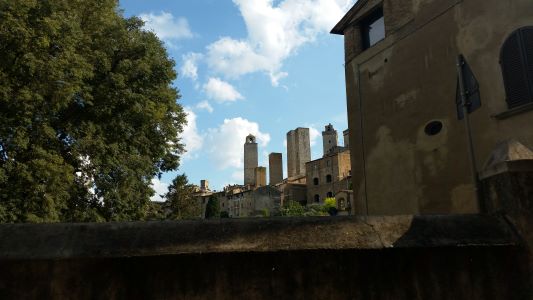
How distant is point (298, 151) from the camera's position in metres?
90.9

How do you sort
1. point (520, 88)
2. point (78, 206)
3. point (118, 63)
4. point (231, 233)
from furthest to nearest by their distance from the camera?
point (118, 63) < point (78, 206) < point (520, 88) < point (231, 233)

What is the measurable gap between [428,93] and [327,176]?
59857 mm

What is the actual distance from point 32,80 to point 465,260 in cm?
1538

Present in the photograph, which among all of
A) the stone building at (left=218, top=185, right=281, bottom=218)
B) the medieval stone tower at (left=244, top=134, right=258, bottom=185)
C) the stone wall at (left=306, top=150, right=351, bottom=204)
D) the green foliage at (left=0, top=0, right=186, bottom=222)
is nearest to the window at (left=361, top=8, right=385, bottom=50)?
the green foliage at (left=0, top=0, right=186, bottom=222)

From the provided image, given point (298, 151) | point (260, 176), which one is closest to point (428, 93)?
point (260, 176)

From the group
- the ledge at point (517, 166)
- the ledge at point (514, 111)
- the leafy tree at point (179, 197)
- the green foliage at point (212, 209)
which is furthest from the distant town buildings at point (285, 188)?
the ledge at point (517, 166)

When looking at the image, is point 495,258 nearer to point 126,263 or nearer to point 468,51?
point 126,263

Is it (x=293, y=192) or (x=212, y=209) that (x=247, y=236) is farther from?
(x=293, y=192)

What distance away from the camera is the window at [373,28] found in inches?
520

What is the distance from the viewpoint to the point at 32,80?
1512 centimetres

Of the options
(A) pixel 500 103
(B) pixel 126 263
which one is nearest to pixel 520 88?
(A) pixel 500 103

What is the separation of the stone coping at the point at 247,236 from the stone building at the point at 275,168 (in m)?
82.0

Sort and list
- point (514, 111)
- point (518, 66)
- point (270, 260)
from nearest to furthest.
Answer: point (270, 260), point (514, 111), point (518, 66)

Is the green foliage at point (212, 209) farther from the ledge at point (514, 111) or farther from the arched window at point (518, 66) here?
the arched window at point (518, 66)
